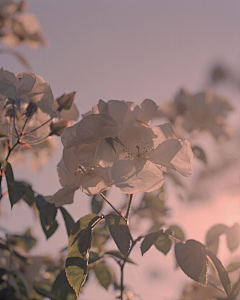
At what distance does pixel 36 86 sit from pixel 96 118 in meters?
0.44

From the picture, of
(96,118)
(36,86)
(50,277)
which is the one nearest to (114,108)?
(96,118)

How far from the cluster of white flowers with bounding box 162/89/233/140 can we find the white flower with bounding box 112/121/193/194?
1.40 metres

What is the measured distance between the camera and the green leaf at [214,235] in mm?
1136

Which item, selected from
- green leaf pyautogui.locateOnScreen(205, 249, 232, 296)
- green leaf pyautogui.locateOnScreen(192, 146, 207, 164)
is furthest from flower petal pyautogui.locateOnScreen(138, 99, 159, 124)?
green leaf pyautogui.locateOnScreen(192, 146, 207, 164)

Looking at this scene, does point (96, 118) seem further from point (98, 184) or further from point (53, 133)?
point (53, 133)

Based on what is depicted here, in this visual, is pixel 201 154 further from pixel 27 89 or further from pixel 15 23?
pixel 15 23

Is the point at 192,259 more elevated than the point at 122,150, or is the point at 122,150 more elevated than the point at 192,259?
the point at 122,150

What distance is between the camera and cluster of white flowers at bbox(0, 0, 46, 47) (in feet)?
8.41

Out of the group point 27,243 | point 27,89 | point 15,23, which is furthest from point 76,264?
point 15,23

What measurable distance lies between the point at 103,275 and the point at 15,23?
221 centimetres

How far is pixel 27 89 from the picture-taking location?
109 centimetres

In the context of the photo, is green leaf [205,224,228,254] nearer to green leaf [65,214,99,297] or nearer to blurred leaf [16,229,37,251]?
green leaf [65,214,99,297]

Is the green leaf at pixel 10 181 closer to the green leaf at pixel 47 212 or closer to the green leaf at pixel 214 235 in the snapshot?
the green leaf at pixel 47 212

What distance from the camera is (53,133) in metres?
1.21
